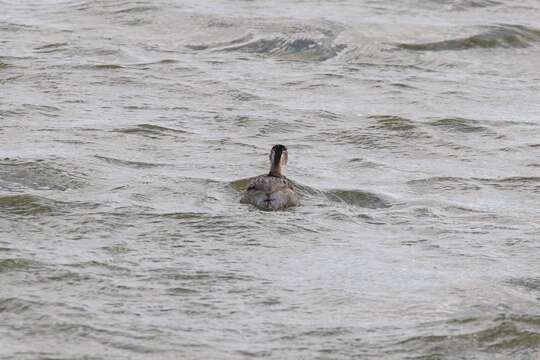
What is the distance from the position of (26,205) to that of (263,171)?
280 centimetres

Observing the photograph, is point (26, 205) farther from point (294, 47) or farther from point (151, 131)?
point (294, 47)

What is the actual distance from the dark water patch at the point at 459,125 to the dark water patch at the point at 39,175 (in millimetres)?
4766

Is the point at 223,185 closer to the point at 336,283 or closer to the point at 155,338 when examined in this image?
the point at 336,283

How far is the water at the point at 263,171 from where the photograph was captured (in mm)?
9469

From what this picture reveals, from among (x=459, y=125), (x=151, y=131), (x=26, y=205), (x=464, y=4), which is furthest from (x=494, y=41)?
(x=26, y=205)

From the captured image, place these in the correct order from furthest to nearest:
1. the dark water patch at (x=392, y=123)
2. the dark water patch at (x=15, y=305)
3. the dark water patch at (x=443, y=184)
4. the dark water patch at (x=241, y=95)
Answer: the dark water patch at (x=241, y=95) → the dark water patch at (x=392, y=123) → the dark water patch at (x=443, y=184) → the dark water patch at (x=15, y=305)

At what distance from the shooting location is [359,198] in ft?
42.8

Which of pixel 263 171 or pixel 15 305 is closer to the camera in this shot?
pixel 15 305

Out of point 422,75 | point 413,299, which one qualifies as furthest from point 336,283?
point 422,75

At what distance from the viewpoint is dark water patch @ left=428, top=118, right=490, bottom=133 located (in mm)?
16328

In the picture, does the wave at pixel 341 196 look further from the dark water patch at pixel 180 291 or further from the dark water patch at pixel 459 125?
the dark water patch at pixel 459 125

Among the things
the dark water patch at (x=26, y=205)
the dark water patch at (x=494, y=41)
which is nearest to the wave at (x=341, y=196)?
the dark water patch at (x=26, y=205)

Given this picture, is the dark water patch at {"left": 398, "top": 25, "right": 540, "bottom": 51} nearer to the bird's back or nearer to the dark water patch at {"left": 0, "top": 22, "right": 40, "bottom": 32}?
the dark water patch at {"left": 0, "top": 22, "right": 40, "bottom": 32}

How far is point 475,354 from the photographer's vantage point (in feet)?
30.1
